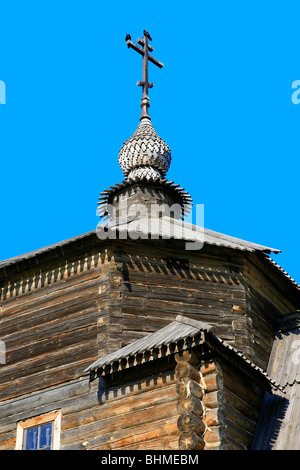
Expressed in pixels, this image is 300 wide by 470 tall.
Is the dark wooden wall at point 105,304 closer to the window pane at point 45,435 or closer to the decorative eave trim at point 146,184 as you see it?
the window pane at point 45,435

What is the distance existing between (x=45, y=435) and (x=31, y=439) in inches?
13.0

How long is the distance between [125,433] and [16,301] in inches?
189

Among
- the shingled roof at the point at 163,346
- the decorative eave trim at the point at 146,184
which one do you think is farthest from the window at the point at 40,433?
the decorative eave trim at the point at 146,184

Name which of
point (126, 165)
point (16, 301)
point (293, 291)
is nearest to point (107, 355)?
point (16, 301)

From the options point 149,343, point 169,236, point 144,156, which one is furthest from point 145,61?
point 149,343

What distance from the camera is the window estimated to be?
51.5 ft

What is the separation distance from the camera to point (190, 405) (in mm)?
13992

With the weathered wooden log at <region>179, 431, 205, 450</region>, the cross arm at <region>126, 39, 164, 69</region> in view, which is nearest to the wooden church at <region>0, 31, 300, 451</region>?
the weathered wooden log at <region>179, 431, 205, 450</region>

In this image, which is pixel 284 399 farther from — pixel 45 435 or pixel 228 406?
pixel 45 435

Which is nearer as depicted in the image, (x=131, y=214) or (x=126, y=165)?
(x=131, y=214)
